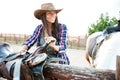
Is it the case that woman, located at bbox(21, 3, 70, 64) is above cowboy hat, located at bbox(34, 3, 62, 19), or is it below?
below

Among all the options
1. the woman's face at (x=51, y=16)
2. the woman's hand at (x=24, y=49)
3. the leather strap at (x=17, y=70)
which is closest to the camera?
the leather strap at (x=17, y=70)

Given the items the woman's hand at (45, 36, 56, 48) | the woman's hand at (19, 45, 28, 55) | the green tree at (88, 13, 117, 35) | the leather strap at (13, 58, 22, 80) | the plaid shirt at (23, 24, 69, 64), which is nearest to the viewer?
the leather strap at (13, 58, 22, 80)

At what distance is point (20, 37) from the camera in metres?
28.8

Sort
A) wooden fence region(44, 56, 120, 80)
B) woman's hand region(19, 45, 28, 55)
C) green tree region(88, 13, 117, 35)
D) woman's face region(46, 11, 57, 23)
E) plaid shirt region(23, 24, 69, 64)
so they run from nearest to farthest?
wooden fence region(44, 56, 120, 80) → woman's hand region(19, 45, 28, 55) → plaid shirt region(23, 24, 69, 64) → woman's face region(46, 11, 57, 23) → green tree region(88, 13, 117, 35)

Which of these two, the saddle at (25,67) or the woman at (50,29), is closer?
the saddle at (25,67)

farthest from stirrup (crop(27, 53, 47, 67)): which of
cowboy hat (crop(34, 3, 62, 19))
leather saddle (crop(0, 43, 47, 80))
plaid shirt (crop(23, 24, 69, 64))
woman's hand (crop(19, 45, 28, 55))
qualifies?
cowboy hat (crop(34, 3, 62, 19))

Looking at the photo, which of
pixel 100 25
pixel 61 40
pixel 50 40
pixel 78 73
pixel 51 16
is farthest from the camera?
pixel 100 25

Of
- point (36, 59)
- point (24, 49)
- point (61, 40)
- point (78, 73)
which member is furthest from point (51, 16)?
point (78, 73)

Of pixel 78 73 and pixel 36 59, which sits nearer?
pixel 78 73

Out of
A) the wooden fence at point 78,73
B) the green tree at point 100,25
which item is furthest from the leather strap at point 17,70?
the green tree at point 100,25

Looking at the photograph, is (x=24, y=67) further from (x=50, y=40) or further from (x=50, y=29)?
(x=50, y=29)

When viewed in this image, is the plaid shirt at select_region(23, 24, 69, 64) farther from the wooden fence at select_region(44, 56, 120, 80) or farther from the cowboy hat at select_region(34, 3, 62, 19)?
the wooden fence at select_region(44, 56, 120, 80)

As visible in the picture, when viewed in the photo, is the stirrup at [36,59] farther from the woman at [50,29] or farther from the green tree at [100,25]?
the green tree at [100,25]

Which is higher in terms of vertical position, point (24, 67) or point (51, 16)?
point (51, 16)
